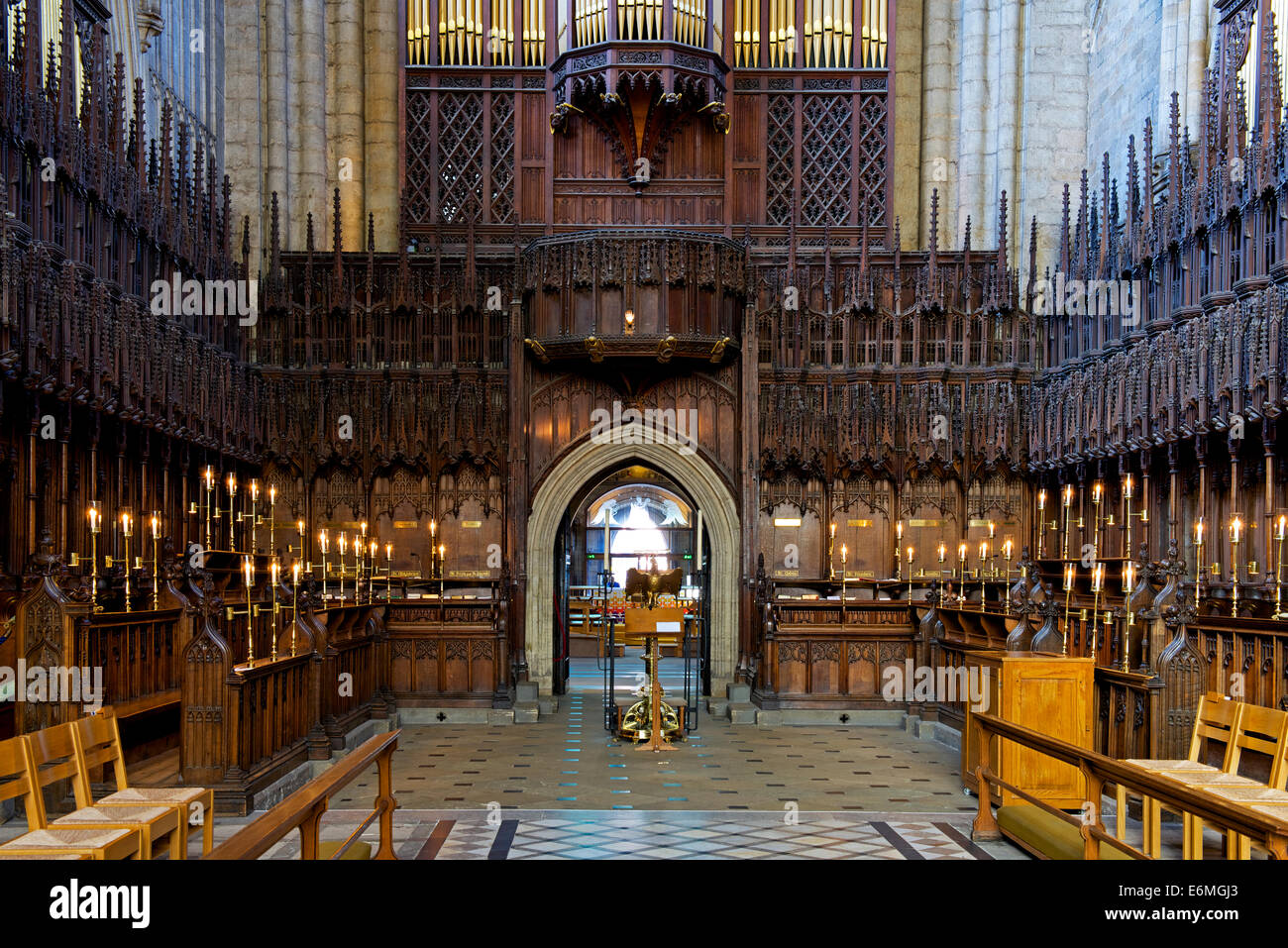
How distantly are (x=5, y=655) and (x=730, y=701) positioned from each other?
28.5ft

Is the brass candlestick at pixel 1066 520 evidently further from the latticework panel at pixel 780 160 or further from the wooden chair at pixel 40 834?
the wooden chair at pixel 40 834

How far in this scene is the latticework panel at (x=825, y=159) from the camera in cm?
1767

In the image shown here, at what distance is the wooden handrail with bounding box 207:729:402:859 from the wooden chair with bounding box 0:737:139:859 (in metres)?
0.46

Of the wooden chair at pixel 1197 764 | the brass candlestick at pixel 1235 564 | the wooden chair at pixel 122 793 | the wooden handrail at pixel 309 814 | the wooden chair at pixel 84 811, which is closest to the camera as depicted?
the wooden handrail at pixel 309 814

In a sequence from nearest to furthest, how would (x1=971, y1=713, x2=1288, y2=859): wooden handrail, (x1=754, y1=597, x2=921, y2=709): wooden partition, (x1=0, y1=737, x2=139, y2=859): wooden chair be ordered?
1. (x1=971, y1=713, x2=1288, y2=859): wooden handrail
2. (x1=0, y1=737, x2=139, y2=859): wooden chair
3. (x1=754, y1=597, x2=921, y2=709): wooden partition

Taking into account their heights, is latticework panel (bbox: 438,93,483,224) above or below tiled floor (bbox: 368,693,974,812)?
above

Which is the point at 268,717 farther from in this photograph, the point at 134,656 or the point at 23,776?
the point at 23,776

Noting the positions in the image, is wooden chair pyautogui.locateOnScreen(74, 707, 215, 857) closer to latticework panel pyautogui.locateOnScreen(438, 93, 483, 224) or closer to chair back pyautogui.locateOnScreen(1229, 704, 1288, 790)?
chair back pyautogui.locateOnScreen(1229, 704, 1288, 790)

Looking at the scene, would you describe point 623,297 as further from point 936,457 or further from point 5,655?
point 5,655

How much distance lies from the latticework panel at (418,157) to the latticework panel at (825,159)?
5.75m

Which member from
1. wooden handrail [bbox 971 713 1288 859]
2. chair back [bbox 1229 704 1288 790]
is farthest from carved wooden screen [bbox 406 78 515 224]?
chair back [bbox 1229 704 1288 790]

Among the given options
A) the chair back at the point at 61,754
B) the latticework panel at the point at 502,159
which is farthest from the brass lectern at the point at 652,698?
the latticework panel at the point at 502,159

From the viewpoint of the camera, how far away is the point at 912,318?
1620 cm

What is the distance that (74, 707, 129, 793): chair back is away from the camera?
5305mm
